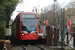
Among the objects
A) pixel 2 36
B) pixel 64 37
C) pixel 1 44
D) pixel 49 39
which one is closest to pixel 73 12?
pixel 2 36

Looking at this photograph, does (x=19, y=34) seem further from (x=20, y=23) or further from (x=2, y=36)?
(x=2, y=36)

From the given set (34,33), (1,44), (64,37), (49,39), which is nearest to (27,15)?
(34,33)

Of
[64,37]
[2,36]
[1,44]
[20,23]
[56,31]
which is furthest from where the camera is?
[2,36]

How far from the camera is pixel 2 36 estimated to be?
23.6 meters

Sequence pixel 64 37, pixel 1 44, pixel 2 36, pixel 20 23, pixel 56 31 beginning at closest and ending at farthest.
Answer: pixel 1 44 → pixel 64 37 → pixel 56 31 → pixel 20 23 → pixel 2 36

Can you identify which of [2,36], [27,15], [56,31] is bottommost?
[2,36]

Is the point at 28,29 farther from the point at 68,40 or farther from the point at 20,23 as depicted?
the point at 68,40

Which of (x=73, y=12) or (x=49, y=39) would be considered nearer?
(x=49, y=39)

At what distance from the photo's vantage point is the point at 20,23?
1680cm

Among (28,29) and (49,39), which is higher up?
(28,29)

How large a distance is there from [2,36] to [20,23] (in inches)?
304

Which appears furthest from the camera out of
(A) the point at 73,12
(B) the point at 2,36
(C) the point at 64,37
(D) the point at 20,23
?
(A) the point at 73,12

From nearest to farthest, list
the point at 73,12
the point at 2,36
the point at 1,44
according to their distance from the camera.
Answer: the point at 1,44 → the point at 2,36 → the point at 73,12

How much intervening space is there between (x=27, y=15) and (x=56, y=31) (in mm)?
3944
